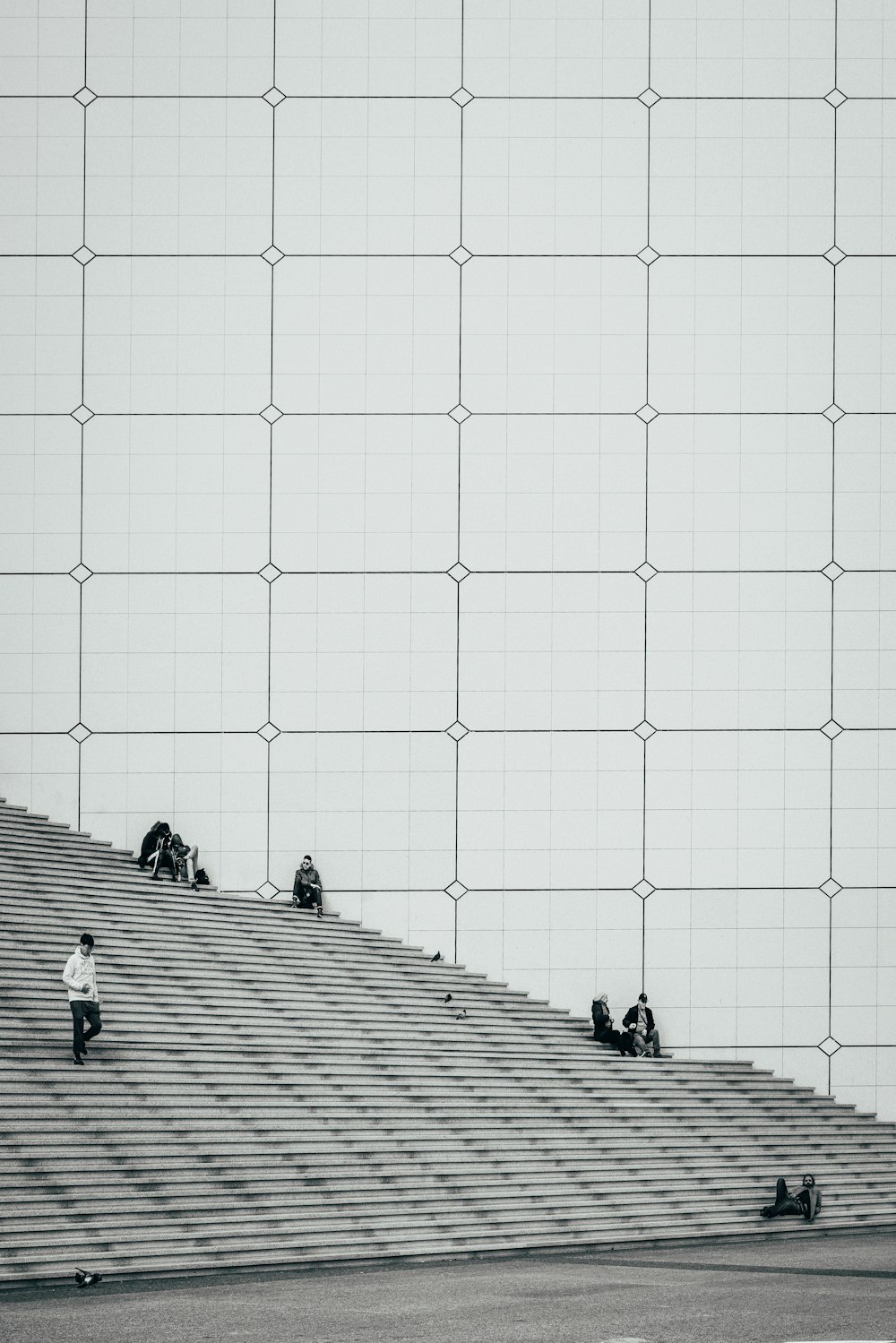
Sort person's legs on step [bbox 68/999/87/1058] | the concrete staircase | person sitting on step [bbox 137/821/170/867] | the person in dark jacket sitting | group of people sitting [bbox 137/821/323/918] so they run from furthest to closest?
person sitting on step [bbox 137/821/170/867]
group of people sitting [bbox 137/821/323/918]
the person in dark jacket sitting
person's legs on step [bbox 68/999/87/1058]
the concrete staircase

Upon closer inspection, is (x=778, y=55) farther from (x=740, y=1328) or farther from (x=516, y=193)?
(x=740, y=1328)

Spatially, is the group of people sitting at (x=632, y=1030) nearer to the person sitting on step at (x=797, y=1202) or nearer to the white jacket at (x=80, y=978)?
the person sitting on step at (x=797, y=1202)

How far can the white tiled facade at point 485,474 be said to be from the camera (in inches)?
715

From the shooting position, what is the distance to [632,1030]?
56.0 feet

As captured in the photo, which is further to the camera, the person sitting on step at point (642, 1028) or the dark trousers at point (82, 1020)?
the person sitting on step at point (642, 1028)

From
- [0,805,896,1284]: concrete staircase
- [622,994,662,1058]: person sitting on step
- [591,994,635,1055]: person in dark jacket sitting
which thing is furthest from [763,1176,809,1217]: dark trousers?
[622,994,662,1058]: person sitting on step

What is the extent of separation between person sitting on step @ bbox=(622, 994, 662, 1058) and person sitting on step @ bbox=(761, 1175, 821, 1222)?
367cm

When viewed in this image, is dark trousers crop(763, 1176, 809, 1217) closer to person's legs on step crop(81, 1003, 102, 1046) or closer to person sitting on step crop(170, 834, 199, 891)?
person's legs on step crop(81, 1003, 102, 1046)

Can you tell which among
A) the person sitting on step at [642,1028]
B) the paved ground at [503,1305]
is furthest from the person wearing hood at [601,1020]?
the paved ground at [503,1305]

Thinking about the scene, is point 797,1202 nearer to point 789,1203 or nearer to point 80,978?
point 789,1203

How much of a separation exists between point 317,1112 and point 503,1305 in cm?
476

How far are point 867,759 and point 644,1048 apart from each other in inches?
163

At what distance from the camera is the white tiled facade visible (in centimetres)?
1817

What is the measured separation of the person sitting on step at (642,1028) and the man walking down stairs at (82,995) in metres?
6.59
